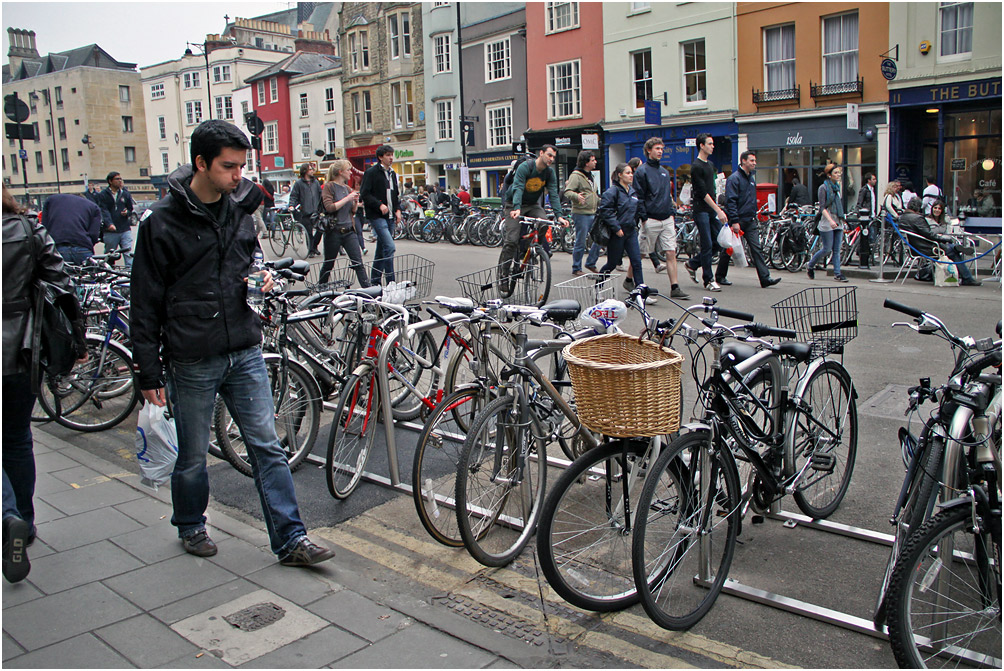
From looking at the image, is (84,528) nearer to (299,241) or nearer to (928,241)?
(928,241)

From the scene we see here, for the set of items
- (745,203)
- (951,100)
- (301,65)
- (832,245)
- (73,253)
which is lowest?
(832,245)

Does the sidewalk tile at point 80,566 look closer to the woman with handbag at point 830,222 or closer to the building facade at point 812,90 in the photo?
the woman with handbag at point 830,222

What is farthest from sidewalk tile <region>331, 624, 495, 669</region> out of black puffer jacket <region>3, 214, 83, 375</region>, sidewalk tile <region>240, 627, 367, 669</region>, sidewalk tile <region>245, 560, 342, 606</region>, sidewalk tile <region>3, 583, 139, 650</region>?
black puffer jacket <region>3, 214, 83, 375</region>

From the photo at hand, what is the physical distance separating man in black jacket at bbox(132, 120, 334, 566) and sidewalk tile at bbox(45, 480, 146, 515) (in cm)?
93

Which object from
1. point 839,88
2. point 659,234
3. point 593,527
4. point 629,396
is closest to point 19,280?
point 629,396

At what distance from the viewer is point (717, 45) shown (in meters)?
25.9

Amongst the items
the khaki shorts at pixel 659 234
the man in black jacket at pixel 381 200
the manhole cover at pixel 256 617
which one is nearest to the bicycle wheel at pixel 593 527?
the manhole cover at pixel 256 617

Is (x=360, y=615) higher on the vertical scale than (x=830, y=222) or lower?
lower

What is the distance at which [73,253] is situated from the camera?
9.30 m

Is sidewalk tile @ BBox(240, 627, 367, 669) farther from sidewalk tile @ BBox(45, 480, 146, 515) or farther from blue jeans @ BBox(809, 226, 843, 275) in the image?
blue jeans @ BBox(809, 226, 843, 275)

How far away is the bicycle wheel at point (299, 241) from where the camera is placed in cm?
1895

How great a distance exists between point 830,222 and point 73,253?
1064 centimetres

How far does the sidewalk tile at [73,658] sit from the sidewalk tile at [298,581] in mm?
713

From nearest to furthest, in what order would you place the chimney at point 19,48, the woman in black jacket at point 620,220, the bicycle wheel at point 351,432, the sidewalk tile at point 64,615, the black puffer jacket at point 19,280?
1. the sidewalk tile at point 64,615
2. the black puffer jacket at point 19,280
3. the bicycle wheel at point 351,432
4. the woman in black jacket at point 620,220
5. the chimney at point 19,48
